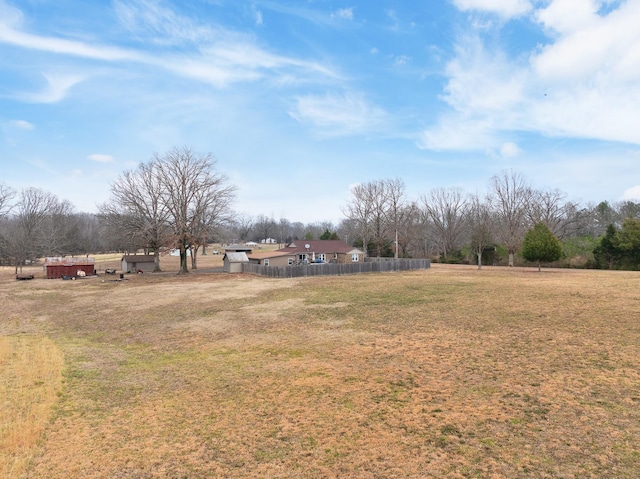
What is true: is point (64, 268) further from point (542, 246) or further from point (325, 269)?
point (542, 246)

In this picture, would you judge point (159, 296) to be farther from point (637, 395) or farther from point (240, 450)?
point (637, 395)

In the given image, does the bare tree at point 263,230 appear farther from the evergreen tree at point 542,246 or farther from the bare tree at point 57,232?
the evergreen tree at point 542,246

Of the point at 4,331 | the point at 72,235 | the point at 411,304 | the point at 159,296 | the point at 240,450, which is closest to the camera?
the point at 240,450

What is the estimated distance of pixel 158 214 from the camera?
46625 millimetres

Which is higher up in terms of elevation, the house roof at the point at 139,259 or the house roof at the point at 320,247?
the house roof at the point at 320,247

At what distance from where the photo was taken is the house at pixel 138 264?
5262 cm

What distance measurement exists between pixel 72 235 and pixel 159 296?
226 feet

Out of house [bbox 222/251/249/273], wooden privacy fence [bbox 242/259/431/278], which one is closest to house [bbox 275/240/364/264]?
house [bbox 222/251/249/273]

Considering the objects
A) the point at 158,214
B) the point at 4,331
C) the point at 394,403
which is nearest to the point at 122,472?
the point at 394,403

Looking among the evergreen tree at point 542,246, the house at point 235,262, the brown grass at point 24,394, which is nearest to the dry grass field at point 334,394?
the brown grass at point 24,394

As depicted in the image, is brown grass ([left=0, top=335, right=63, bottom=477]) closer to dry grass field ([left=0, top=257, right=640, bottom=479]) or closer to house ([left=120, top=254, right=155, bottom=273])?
dry grass field ([left=0, top=257, right=640, bottom=479])

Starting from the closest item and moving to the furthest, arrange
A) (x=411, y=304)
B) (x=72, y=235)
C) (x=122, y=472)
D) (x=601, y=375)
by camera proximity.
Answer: (x=122, y=472) → (x=601, y=375) → (x=411, y=304) → (x=72, y=235)

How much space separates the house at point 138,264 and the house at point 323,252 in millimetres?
20455

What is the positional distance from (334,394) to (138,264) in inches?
2004
